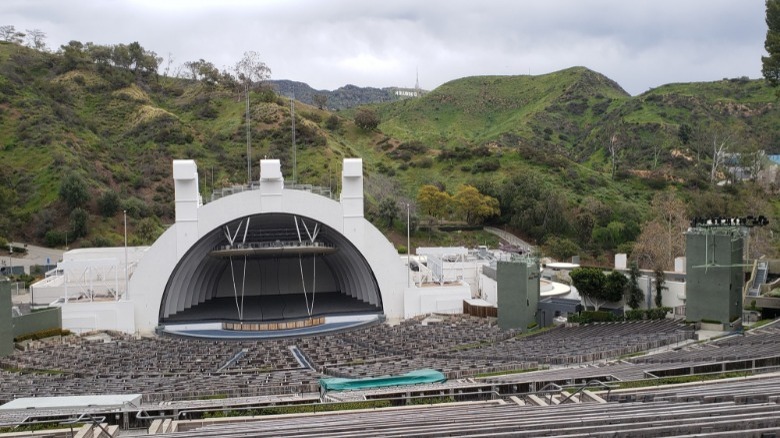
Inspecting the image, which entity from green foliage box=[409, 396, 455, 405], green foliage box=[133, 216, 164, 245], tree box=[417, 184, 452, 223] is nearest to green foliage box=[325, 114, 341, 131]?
tree box=[417, 184, 452, 223]

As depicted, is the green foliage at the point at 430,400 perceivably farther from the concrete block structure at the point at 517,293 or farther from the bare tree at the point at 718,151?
the bare tree at the point at 718,151

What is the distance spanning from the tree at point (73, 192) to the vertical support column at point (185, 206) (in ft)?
106

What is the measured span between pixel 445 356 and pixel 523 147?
6079 cm

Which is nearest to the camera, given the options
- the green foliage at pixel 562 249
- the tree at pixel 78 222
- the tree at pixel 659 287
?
the tree at pixel 659 287

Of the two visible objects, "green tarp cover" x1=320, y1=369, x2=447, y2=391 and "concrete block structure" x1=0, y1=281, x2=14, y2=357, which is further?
"concrete block structure" x1=0, y1=281, x2=14, y2=357

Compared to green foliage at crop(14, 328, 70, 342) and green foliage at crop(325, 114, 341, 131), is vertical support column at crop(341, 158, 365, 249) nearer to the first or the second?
green foliage at crop(14, 328, 70, 342)

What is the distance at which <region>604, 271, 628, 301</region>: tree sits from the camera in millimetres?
30328

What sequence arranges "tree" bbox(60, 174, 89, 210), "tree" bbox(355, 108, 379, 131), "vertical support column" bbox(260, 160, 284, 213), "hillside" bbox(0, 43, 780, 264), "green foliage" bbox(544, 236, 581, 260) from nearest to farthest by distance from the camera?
"vertical support column" bbox(260, 160, 284, 213) → "green foliage" bbox(544, 236, 581, 260) → "tree" bbox(60, 174, 89, 210) → "hillside" bbox(0, 43, 780, 264) → "tree" bbox(355, 108, 379, 131)

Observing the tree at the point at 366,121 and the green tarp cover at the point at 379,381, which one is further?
the tree at the point at 366,121

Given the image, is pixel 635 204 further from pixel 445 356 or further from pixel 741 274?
pixel 445 356

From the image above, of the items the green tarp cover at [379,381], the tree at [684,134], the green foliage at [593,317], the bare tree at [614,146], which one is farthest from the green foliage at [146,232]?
the tree at [684,134]

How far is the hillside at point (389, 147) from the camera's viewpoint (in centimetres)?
6322

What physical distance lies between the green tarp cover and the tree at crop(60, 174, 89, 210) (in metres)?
55.6

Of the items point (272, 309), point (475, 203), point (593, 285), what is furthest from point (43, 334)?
point (475, 203)
